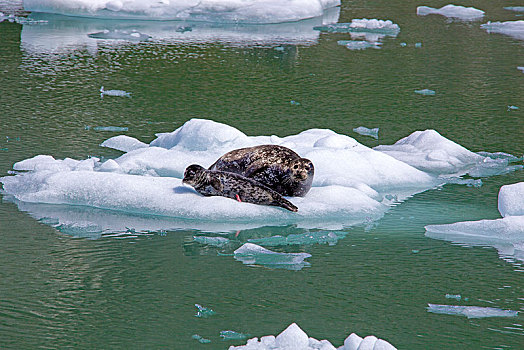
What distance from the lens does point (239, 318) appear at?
4316mm

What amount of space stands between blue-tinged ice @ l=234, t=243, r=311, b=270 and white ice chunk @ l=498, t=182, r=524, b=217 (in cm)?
182

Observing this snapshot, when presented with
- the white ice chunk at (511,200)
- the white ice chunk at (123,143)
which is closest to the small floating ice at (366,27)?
the white ice chunk at (123,143)

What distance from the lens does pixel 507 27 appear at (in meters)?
16.1

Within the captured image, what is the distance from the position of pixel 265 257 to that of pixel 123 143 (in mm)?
3270

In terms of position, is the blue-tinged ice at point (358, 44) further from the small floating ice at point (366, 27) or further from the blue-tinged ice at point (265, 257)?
the blue-tinged ice at point (265, 257)

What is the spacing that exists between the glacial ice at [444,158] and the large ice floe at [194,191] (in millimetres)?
10

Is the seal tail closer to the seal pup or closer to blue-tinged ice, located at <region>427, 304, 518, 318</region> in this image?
the seal pup

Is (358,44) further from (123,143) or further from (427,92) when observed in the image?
(123,143)

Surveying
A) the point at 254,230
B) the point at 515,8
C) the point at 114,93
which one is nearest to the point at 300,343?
the point at 254,230

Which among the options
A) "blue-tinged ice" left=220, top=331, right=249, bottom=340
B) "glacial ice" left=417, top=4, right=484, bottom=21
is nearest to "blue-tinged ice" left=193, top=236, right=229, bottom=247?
"blue-tinged ice" left=220, top=331, right=249, bottom=340

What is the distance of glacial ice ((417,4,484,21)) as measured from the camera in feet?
58.0

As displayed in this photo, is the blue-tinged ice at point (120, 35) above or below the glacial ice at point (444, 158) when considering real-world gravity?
above

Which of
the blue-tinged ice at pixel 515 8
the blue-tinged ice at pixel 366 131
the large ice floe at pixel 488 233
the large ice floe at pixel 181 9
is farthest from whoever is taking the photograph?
the blue-tinged ice at pixel 515 8

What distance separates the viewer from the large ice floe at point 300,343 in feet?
11.6
